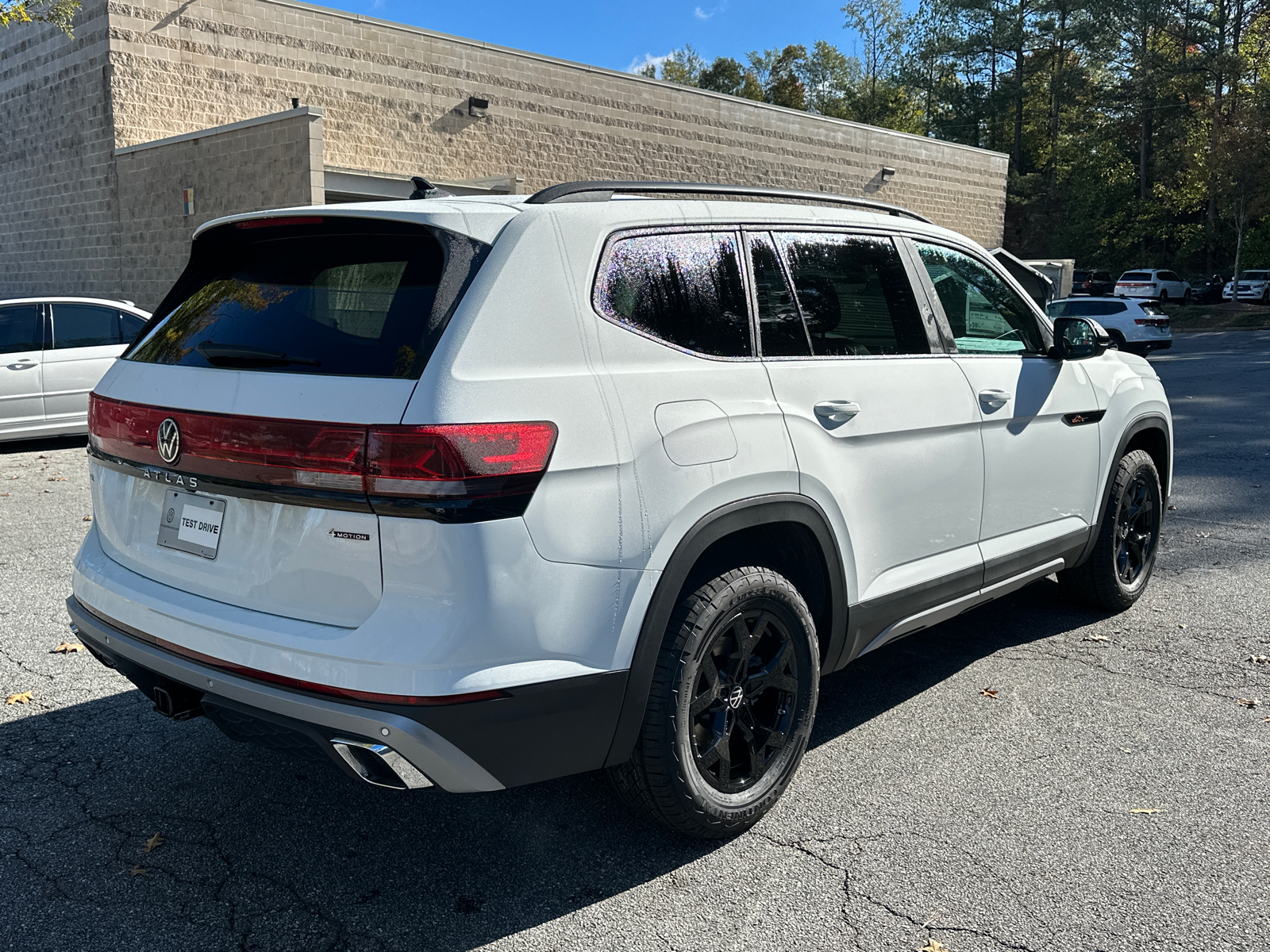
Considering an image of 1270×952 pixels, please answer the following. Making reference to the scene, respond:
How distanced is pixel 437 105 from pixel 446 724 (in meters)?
21.4

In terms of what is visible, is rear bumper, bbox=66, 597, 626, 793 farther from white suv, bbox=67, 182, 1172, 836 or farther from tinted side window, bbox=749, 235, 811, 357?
tinted side window, bbox=749, 235, 811, 357

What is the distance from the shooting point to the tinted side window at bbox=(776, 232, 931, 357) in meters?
3.59

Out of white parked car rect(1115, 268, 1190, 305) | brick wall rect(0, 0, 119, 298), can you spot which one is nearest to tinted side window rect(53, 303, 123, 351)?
brick wall rect(0, 0, 119, 298)

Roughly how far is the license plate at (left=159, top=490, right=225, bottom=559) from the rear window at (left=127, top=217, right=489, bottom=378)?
0.38m

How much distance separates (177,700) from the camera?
9.55 ft

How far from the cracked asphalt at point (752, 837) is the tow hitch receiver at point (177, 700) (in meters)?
0.50

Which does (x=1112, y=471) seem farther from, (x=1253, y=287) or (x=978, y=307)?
(x=1253, y=287)

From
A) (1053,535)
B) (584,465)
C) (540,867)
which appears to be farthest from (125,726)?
(1053,535)

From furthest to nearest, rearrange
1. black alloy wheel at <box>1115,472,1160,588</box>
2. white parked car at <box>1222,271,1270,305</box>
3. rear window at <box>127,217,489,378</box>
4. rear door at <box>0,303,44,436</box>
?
white parked car at <box>1222,271,1270,305</box> → rear door at <box>0,303,44,436</box> → black alloy wheel at <box>1115,472,1160,588</box> → rear window at <box>127,217,489,378</box>

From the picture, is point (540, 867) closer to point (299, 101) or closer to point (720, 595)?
point (720, 595)

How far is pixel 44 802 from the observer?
11.2 ft

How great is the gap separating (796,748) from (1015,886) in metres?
0.76

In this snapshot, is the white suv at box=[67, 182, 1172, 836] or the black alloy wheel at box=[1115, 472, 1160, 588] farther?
the black alloy wheel at box=[1115, 472, 1160, 588]

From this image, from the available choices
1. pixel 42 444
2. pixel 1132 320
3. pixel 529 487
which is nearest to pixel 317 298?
pixel 529 487
